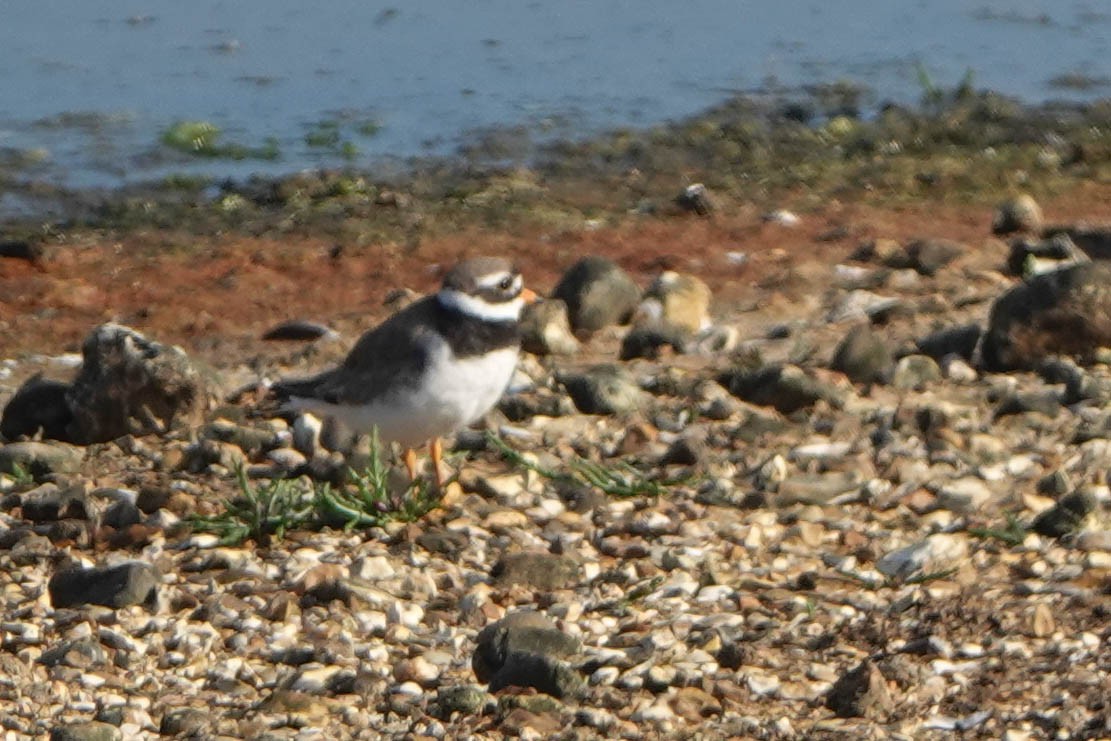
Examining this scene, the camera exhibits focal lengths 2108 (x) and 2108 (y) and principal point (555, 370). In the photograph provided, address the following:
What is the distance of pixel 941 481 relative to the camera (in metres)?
5.82

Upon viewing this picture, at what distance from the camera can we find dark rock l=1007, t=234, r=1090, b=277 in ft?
26.7

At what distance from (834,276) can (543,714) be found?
4390 millimetres

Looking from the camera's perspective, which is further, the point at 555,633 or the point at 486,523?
the point at 486,523

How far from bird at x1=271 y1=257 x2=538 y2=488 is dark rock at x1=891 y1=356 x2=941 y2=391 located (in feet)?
4.11

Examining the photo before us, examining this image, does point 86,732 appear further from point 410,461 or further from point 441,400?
point 410,461

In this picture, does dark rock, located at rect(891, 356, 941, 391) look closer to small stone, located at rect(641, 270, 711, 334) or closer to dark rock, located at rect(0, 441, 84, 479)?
small stone, located at rect(641, 270, 711, 334)

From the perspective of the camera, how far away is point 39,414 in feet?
22.7

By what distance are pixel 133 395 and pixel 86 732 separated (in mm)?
2359

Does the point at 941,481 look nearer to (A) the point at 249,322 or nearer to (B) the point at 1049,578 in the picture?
(B) the point at 1049,578

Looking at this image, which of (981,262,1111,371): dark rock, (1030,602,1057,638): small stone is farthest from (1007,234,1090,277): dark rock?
(1030,602,1057,638): small stone

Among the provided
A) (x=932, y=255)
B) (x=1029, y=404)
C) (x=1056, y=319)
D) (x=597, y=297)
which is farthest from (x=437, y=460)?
(x=932, y=255)

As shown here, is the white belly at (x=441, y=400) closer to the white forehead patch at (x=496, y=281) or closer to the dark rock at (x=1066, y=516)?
the white forehead patch at (x=496, y=281)

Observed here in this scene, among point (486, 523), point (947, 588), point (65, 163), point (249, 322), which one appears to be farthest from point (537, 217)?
point (947, 588)

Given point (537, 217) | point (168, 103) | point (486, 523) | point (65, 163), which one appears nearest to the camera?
point (486, 523)
